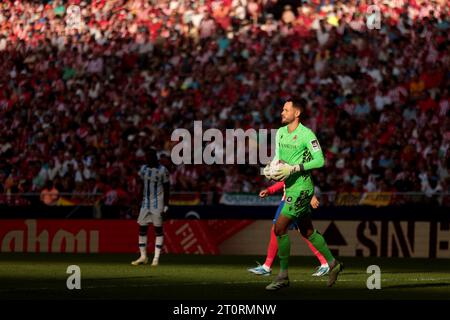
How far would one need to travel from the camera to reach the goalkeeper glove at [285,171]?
1538 cm

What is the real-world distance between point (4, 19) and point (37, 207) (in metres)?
12.8

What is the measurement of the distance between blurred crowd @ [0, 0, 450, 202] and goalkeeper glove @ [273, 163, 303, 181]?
35.1 ft

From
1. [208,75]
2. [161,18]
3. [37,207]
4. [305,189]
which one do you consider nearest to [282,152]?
[305,189]

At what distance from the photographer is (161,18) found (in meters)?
36.6

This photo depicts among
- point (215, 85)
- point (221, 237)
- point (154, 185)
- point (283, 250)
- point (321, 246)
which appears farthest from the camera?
point (215, 85)

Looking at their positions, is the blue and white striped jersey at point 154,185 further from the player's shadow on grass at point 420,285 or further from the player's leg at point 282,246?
the player's leg at point 282,246

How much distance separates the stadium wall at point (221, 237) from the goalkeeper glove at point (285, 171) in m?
11.0

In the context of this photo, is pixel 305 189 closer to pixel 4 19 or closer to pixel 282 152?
pixel 282 152

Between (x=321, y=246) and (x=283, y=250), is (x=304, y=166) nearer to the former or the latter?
(x=283, y=250)

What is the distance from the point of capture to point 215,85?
33219 millimetres

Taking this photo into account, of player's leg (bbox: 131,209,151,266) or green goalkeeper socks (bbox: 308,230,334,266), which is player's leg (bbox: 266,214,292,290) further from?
player's leg (bbox: 131,209,151,266)

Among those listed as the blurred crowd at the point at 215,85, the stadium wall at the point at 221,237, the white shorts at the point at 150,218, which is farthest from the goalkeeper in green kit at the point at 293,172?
the stadium wall at the point at 221,237

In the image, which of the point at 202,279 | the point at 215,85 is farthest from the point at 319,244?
the point at 215,85

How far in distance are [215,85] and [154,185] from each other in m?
10.7
